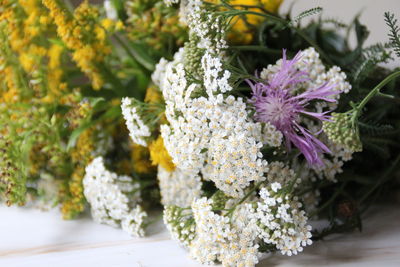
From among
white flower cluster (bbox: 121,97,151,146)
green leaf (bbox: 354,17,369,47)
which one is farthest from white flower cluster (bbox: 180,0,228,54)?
green leaf (bbox: 354,17,369,47)

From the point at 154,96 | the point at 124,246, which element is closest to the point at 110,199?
the point at 124,246

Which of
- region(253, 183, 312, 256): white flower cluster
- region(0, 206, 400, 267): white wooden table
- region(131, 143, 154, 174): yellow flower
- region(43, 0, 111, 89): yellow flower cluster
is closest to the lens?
region(253, 183, 312, 256): white flower cluster

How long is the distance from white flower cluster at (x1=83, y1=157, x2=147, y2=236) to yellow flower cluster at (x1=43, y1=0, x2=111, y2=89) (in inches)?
6.4

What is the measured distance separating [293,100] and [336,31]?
48 cm

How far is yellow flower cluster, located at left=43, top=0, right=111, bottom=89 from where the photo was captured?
0.85 meters

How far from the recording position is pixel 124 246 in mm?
861

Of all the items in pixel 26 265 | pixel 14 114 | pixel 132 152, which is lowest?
pixel 26 265

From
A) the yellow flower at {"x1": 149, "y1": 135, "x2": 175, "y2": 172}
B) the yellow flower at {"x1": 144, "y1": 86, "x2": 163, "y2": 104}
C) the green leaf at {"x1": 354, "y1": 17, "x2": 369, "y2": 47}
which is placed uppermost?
the green leaf at {"x1": 354, "y1": 17, "x2": 369, "y2": 47}

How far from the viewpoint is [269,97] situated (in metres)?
0.71

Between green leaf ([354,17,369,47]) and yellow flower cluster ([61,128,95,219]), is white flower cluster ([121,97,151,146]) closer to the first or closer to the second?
yellow flower cluster ([61,128,95,219])

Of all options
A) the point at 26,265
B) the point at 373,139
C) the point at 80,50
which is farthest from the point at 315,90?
the point at 26,265

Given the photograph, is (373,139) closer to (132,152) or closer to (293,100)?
(293,100)

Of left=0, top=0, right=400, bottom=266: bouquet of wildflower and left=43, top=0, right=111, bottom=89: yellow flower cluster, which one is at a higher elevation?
left=43, top=0, right=111, bottom=89: yellow flower cluster

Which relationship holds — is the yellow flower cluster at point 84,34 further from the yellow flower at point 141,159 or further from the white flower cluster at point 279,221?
the white flower cluster at point 279,221
